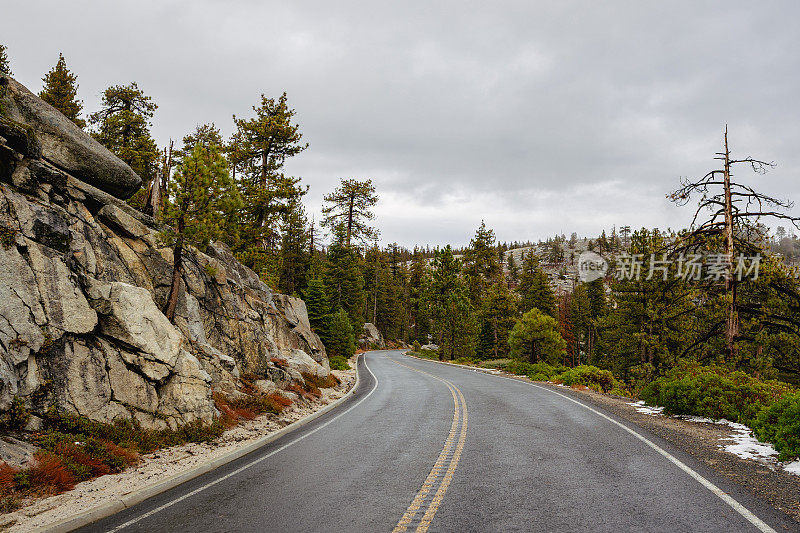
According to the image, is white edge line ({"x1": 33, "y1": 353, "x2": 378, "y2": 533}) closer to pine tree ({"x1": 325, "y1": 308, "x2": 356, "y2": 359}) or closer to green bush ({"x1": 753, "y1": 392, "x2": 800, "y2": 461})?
green bush ({"x1": 753, "y1": 392, "x2": 800, "y2": 461})

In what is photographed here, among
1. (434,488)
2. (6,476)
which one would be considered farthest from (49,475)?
(434,488)

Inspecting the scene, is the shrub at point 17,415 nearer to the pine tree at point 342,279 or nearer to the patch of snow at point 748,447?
the patch of snow at point 748,447

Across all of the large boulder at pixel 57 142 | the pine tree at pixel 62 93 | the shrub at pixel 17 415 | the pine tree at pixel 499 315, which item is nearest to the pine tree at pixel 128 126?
the pine tree at pixel 62 93

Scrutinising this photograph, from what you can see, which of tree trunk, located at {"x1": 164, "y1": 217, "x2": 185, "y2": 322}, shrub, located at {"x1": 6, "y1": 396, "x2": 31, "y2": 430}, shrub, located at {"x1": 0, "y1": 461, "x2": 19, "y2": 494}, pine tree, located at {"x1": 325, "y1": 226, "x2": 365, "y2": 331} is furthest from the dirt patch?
pine tree, located at {"x1": 325, "y1": 226, "x2": 365, "y2": 331}

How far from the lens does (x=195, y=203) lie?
14.1 meters

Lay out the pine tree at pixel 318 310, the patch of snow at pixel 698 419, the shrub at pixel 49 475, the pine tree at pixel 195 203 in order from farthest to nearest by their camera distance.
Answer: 1. the pine tree at pixel 318 310
2. the pine tree at pixel 195 203
3. the patch of snow at pixel 698 419
4. the shrub at pixel 49 475

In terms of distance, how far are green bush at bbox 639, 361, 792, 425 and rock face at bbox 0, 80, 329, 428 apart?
13357mm

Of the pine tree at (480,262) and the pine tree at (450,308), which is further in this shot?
the pine tree at (480,262)

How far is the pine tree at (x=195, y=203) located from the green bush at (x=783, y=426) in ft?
51.3

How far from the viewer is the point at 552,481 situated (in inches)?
261

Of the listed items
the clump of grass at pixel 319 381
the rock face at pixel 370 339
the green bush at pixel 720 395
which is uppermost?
the green bush at pixel 720 395

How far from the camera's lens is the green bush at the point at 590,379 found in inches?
865

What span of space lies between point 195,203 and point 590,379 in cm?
2106

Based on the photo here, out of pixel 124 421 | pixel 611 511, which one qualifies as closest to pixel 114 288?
pixel 124 421
